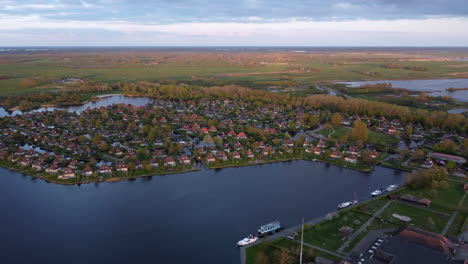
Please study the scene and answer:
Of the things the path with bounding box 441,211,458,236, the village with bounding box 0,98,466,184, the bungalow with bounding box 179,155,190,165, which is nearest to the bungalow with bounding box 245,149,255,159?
the village with bounding box 0,98,466,184

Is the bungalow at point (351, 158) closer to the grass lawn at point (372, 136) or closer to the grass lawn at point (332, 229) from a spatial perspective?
the grass lawn at point (372, 136)

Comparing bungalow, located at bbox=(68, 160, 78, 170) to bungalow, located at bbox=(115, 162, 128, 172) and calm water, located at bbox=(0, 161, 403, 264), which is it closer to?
calm water, located at bbox=(0, 161, 403, 264)

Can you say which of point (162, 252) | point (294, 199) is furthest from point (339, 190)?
point (162, 252)

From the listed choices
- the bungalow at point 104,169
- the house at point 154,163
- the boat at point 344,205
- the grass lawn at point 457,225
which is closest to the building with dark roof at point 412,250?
the grass lawn at point 457,225

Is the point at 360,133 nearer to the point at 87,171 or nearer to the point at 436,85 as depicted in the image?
the point at 87,171

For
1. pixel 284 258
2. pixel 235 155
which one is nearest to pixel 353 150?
pixel 235 155
